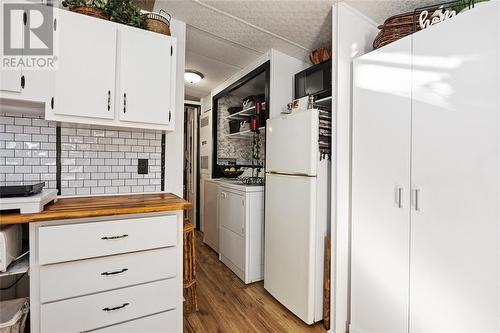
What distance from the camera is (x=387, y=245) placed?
1.52 metres

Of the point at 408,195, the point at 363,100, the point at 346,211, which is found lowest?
the point at 346,211

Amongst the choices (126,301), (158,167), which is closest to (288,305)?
(126,301)

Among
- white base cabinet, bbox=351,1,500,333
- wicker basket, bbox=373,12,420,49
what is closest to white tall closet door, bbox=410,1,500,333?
white base cabinet, bbox=351,1,500,333

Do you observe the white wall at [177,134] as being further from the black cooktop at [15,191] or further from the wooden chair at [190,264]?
the black cooktop at [15,191]

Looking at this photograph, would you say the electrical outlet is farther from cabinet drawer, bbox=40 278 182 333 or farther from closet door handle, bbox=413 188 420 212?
closet door handle, bbox=413 188 420 212

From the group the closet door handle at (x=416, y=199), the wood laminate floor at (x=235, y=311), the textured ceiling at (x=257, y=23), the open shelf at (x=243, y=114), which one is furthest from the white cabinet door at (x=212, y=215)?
the closet door handle at (x=416, y=199)

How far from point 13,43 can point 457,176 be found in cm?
237

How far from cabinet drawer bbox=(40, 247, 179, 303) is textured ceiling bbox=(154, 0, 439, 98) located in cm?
175

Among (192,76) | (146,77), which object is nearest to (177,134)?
(146,77)

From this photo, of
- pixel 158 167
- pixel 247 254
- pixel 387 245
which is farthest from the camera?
pixel 247 254

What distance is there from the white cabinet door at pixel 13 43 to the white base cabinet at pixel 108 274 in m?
0.73

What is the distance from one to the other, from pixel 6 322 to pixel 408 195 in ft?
7.19

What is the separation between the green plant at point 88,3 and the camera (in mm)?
1453

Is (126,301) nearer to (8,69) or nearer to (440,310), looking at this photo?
(8,69)
